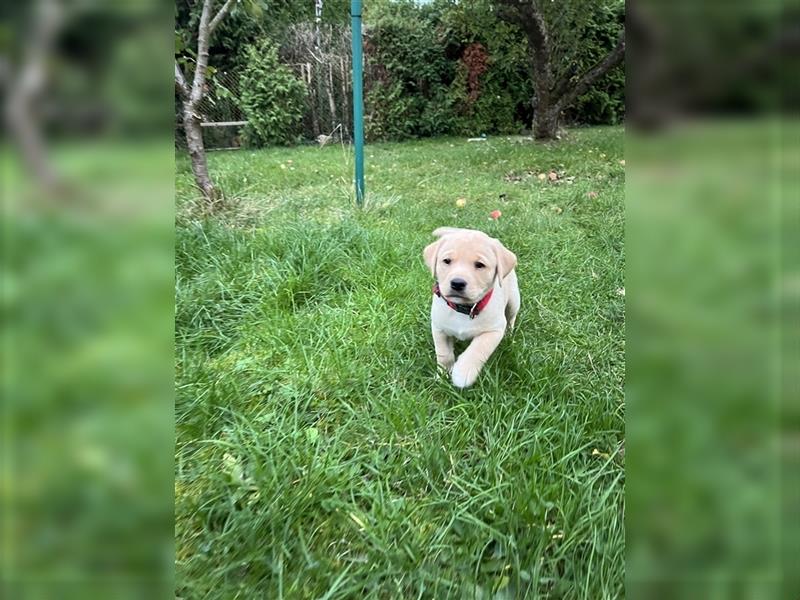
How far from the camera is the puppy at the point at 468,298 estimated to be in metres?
2.06

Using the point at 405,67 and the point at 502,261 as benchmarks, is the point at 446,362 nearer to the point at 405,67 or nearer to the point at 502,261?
the point at 502,261

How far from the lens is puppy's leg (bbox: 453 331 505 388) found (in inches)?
78.5

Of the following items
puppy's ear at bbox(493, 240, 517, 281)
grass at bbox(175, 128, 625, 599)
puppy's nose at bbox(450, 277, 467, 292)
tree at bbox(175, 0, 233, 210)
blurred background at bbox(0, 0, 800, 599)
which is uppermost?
tree at bbox(175, 0, 233, 210)

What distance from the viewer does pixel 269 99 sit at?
8039 mm

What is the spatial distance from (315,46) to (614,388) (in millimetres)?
8362

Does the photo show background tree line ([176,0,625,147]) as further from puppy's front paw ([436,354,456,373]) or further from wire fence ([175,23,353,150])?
puppy's front paw ([436,354,456,373])

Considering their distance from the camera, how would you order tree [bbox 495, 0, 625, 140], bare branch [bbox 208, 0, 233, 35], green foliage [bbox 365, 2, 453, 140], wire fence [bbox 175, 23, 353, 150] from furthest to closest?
green foliage [bbox 365, 2, 453, 140] → wire fence [bbox 175, 23, 353, 150] → tree [bbox 495, 0, 625, 140] → bare branch [bbox 208, 0, 233, 35]

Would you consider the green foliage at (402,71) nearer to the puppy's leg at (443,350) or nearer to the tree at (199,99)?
the tree at (199,99)

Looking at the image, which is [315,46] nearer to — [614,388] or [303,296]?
[303,296]

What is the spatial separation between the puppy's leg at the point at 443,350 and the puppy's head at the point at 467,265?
0.20 meters

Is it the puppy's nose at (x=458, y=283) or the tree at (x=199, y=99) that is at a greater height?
the tree at (x=199, y=99)
